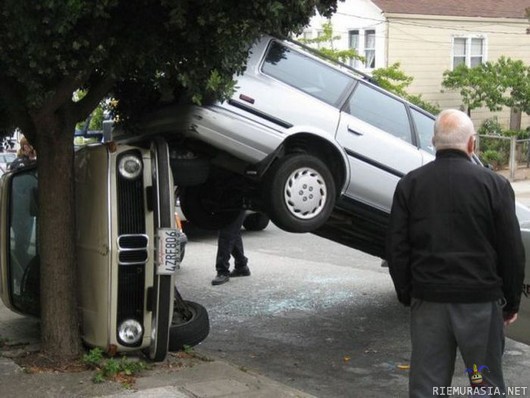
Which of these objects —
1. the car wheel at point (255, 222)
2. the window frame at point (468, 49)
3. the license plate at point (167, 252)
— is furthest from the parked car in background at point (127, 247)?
the window frame at point (468, 49)

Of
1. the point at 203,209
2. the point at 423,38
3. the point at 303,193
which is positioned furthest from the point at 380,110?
the point at 423,38

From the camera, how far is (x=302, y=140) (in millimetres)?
7027

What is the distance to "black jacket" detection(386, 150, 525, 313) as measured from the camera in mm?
4105

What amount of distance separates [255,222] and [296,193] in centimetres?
812

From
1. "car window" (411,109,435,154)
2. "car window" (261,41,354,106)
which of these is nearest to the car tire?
"car window" (261,41,354,106)

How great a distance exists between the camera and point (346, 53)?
79.6 ft

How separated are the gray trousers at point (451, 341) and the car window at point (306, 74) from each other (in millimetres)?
3212

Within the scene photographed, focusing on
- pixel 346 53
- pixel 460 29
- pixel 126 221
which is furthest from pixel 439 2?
pixel 126 221

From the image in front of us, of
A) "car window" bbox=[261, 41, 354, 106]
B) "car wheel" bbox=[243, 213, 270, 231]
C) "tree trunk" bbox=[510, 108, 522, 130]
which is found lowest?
"car wheel" bbox=[243, 213, 270, 231]

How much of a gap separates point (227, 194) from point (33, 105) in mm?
2804

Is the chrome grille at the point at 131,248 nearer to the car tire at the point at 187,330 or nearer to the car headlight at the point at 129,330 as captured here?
the car headlight at the point at 129,330

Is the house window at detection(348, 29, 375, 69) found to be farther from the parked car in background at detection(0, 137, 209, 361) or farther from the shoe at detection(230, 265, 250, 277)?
the parked car in background at detection(0, 137, 209, 361)

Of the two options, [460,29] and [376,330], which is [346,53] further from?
[376,330]

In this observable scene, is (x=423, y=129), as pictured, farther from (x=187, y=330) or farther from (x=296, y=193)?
(x=187, y=330)
